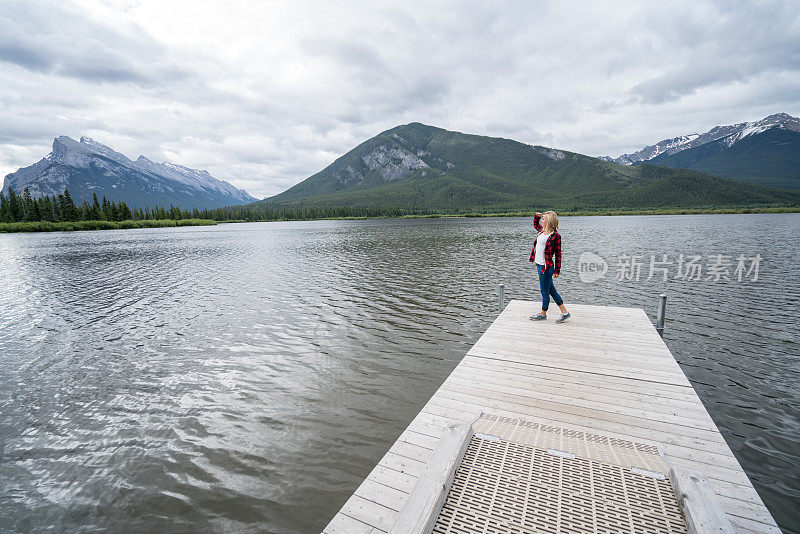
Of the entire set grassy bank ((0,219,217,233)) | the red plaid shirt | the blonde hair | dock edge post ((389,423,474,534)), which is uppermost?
grassy bank ((0,219,217,233))

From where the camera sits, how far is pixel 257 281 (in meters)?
23.5

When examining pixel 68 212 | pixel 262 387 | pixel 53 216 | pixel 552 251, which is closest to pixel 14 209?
pixel 53 216

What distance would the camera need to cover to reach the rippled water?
5479 mm

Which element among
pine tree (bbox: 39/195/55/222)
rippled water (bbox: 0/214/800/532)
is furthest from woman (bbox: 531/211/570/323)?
pine tree (bbox: 39/195/55/222)

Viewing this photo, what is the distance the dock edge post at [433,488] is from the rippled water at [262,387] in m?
2.21

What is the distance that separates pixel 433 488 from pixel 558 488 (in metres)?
1.43

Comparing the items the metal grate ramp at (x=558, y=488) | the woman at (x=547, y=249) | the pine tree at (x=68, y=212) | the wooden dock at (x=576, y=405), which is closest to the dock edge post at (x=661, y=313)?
the wooden dock at (x=576, y=405)

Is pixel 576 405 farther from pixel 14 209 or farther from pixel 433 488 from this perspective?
pixel 14 209

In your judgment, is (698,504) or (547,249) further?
(547,249)

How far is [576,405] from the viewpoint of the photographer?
6012 millimetres

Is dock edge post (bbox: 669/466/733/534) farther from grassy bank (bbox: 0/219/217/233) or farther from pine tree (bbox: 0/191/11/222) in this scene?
pine tree (bbox: 0/191/11/222)

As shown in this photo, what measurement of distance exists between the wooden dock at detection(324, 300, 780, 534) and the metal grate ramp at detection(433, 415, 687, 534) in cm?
58

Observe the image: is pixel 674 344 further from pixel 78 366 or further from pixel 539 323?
pixel 78 366

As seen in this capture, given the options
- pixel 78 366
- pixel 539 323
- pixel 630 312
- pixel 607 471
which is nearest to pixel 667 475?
pixel 607 471
